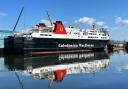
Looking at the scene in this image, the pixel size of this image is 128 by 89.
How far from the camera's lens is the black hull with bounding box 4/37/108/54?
187 feet

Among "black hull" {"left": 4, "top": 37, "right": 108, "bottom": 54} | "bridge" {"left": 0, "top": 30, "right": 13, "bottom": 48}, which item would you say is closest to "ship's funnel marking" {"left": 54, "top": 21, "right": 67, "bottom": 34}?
"black hull" {"left": 4, "top": 37, "right": 108, "bottom": 54}

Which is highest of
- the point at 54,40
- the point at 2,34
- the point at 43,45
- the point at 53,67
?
the point at 2,34

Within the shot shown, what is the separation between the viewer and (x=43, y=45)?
59.5 metres

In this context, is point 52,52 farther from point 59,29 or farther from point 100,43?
point 100,43

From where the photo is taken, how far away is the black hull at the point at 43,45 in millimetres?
56938

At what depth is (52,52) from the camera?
202ft

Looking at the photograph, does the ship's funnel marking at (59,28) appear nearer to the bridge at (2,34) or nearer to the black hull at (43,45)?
the black hull at (43,45)

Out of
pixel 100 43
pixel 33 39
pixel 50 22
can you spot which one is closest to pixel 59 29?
pixel 50 22

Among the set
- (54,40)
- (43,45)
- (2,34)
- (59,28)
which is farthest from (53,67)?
(2,34)

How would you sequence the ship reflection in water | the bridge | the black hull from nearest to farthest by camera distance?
the ship reflection in water
the black hull
the bridge

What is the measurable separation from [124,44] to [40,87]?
93016 millimetres

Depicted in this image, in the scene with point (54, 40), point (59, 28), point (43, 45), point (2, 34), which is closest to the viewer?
point (43, 45)

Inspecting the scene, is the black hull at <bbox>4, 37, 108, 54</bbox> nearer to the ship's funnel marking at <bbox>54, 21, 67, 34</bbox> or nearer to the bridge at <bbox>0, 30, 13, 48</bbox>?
the bridge at <bbox>0, 30, 13, 48</bbox>

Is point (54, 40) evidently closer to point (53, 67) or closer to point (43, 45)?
point (43, 45)
